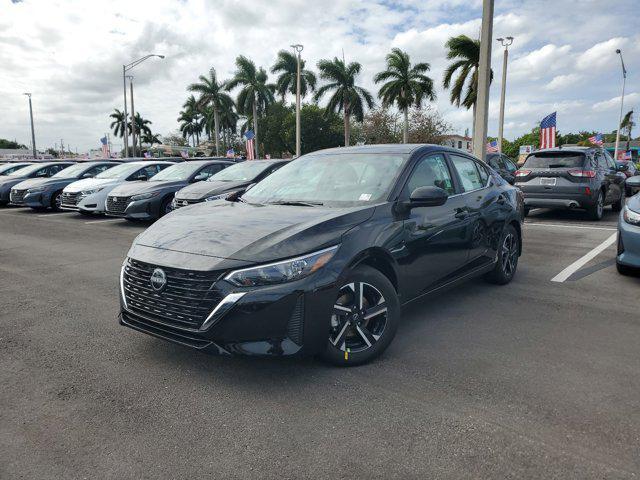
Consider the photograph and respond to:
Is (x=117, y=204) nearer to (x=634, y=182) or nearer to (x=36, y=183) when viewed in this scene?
(x=36, y=183)

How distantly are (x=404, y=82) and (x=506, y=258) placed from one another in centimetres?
4065

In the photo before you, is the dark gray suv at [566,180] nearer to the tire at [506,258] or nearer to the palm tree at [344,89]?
the tire at [506,258]

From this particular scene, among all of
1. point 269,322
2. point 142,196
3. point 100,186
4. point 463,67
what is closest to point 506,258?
point 269,322

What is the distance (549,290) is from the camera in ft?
18.7

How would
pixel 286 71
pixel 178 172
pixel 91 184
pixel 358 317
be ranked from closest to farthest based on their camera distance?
pixel 358 317 → pixel 178 172 → pixel 91 184 → pixel 286 71

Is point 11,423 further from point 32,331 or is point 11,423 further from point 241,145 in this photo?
point 241,145

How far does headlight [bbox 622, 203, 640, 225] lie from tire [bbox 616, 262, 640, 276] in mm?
639

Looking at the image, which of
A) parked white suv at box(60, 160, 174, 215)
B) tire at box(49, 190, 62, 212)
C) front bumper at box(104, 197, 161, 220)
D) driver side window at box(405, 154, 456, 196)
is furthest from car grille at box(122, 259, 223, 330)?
tire at box(49, 190, 62, 212)

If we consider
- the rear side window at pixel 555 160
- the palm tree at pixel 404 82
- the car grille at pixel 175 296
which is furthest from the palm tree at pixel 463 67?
the car grille at pixel 175 296

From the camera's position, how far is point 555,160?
1135cm

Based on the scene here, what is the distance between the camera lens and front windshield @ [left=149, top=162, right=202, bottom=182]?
12.1 meters

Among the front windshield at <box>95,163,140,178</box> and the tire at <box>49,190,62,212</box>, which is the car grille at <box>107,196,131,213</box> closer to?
the front windshield at <box>95,163,140,178</box>

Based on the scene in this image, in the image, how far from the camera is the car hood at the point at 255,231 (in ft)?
10.2

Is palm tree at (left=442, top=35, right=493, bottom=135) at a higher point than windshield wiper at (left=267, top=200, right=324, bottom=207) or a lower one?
higher
